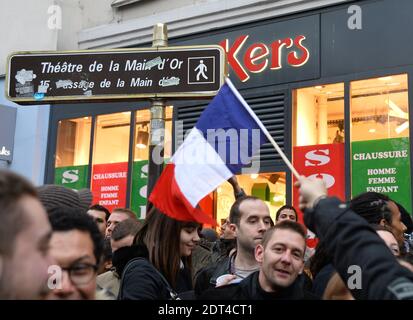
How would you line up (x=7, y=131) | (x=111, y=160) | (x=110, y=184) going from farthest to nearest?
1. (x=7, y=131)
2. (x=111, y=160)
3. (x=110, y=184)

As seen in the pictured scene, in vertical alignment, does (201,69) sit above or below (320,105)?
below

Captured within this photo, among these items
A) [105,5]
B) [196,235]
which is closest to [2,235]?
[196,235]

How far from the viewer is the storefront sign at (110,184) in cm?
1107

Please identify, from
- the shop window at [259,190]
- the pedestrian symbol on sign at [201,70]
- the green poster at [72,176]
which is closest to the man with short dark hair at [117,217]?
the pedestrian symbol on sign at [201,70]

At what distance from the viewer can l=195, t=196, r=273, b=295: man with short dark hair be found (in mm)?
4098

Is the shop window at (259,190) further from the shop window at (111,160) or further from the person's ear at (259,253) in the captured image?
the person's ear at (259,253)

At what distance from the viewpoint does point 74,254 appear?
2.35 m

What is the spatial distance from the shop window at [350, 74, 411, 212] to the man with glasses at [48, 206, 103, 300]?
648 cm

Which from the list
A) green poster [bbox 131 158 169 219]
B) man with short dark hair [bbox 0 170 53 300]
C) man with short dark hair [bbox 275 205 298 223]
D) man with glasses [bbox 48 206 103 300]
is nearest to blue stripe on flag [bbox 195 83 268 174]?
man with glasses [bbox 48 206 103 300]

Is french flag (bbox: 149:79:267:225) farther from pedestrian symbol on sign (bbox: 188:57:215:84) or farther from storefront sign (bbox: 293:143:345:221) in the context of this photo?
storefront sign (bbox: 293:143:345:221)

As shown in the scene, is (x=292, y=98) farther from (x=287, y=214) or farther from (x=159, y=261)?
(x=159, y=261)

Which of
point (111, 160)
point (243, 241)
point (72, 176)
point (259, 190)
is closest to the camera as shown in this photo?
point (243, 241)

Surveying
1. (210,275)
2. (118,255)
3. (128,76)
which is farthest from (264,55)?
(118,255)

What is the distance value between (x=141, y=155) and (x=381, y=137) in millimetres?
4338
